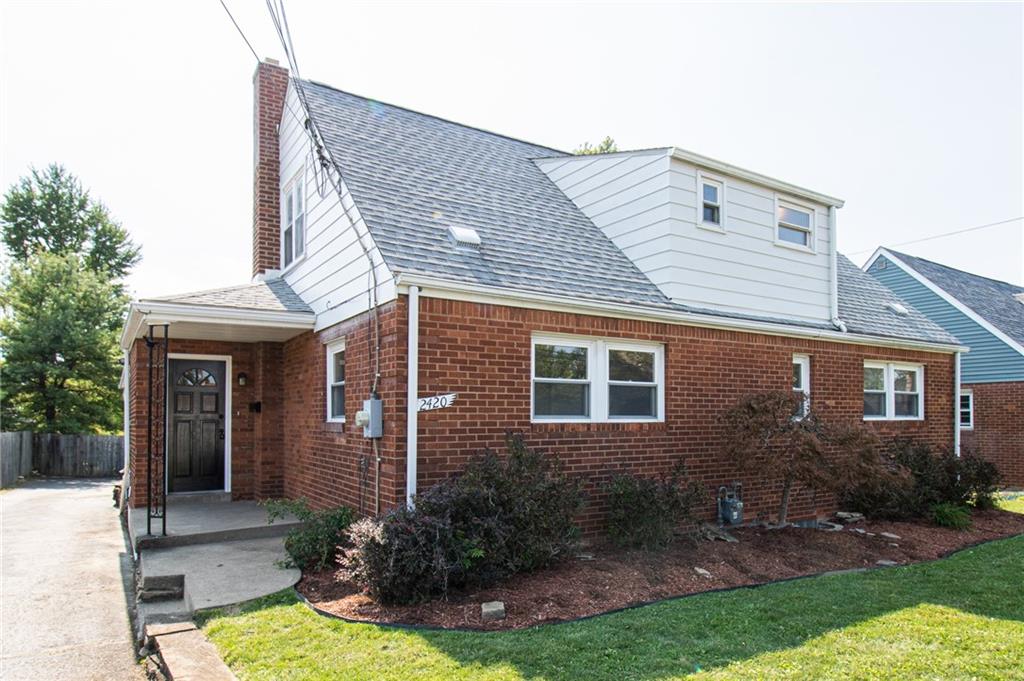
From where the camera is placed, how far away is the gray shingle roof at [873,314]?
1206cm

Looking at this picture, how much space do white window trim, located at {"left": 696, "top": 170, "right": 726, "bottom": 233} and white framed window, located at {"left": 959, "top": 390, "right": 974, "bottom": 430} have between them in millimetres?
14172

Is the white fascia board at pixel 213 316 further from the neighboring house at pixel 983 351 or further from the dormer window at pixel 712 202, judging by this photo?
the neighboring house at pixel 983 351

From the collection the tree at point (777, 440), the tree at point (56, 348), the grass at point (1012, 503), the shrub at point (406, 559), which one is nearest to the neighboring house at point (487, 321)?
the tree at point (777, 440)

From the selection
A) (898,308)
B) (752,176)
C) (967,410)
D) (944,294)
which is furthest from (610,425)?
(944,294)

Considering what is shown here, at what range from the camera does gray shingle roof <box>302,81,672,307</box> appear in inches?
314

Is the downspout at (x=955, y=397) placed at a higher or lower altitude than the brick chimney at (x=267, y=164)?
lower

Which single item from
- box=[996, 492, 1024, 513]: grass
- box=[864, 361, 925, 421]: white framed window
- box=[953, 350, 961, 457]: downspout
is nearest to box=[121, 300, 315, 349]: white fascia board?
box=[864, 361, 925, 421]: white framed window

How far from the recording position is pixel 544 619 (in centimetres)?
546

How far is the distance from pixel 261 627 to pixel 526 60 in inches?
264

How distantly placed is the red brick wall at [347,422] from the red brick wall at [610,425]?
292 mm

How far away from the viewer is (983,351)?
63.4ft

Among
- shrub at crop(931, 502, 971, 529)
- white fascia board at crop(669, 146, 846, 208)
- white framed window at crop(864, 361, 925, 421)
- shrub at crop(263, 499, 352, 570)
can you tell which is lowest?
shrub at crop(931, 502, 971, 529)

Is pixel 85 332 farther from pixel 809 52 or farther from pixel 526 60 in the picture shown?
pixel 809 52

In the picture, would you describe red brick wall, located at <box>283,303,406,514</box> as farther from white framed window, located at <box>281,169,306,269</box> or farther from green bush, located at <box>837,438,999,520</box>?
green bush, located at <box>837,438,999,520</box>
